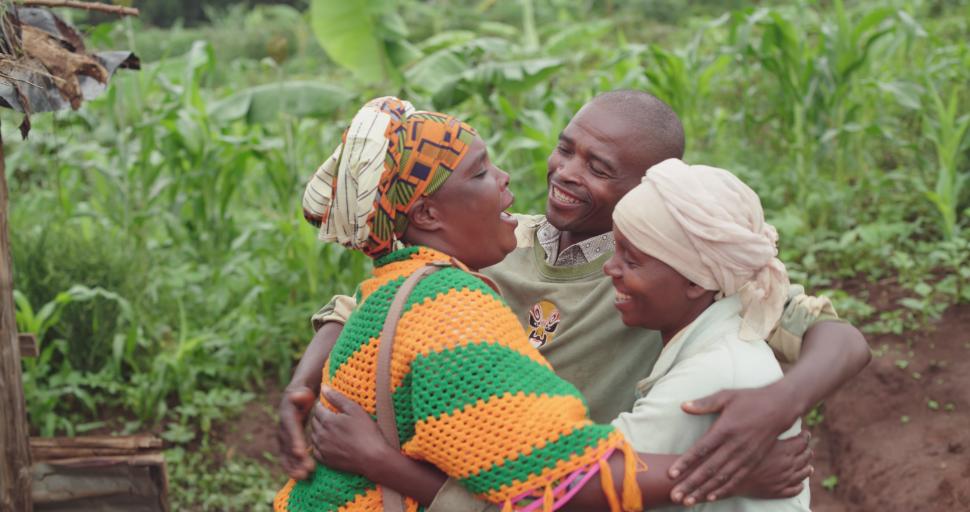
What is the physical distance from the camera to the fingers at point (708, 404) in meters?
1.93

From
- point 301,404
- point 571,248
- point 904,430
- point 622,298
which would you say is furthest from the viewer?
point 904,430

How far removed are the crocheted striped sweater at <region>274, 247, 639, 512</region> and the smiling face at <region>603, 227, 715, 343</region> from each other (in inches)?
10.9

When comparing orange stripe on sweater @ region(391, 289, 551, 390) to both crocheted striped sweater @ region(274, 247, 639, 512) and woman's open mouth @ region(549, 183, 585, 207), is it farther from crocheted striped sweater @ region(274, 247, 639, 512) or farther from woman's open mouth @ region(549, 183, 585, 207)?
woman's open mouth @ region(549, 183, 585, 207)

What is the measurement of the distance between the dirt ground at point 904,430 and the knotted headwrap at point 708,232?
199 cm

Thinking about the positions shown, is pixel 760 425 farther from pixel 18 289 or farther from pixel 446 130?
pixel 18 289

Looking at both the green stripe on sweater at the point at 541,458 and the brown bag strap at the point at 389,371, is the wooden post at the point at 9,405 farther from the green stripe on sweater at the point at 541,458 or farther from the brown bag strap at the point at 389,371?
the green stripe on sweater at the point at 541,458

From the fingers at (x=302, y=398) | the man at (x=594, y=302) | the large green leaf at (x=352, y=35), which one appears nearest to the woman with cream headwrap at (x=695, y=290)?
the man at (x=594, y=302)

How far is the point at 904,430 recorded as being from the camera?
4102 mm

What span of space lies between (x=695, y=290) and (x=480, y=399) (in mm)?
530

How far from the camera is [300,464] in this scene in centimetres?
210

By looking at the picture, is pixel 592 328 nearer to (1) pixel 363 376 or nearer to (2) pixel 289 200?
(1) pixel 363 376

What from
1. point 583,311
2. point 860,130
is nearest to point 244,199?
point 860,130

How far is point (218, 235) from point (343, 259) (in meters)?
0.81

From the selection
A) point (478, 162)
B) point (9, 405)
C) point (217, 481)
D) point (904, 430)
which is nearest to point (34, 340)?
point (9, 405)
